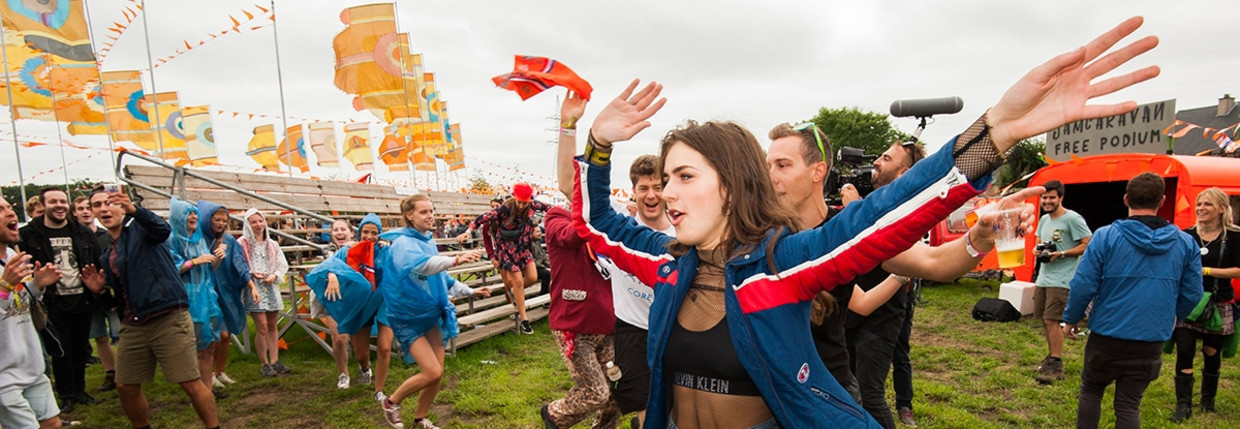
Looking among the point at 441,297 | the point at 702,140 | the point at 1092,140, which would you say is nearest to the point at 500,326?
the point at 441,297

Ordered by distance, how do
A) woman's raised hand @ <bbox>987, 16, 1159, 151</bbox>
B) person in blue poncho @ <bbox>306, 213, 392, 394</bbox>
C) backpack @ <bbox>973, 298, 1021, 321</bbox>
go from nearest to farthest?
1. woman's raised hand @ <bbox>987, 16, 1159, 151</bbox>
2. person in blue poncho @ <bbox>306, 213, 392, 394</bbox>
3. backpack @ <bbox>973, 298, 1021, 321</bbox>

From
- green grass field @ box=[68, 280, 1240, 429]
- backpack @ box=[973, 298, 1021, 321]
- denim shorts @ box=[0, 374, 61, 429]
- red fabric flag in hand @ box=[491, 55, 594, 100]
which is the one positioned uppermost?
red fabric flag in hand @ box=[491, 55, 594, 100]

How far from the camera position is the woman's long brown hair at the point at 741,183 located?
1632mm

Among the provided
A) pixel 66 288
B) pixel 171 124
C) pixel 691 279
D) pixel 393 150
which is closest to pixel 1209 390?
pixel 691 279

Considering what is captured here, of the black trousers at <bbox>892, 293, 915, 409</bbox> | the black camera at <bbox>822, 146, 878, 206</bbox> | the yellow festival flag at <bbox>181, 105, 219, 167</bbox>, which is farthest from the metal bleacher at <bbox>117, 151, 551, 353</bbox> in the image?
the yellow festival flag at <bbox>181, 105, 219, 167</bbox>

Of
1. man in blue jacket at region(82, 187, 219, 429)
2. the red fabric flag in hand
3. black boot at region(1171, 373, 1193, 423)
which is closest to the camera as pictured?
the red fabric flag in hand

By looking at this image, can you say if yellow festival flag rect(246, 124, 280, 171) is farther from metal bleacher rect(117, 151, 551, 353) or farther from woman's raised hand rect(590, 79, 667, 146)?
woman's raised hand rect(590, 79, 667, 146)

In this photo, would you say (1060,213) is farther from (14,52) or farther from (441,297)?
(14,52)

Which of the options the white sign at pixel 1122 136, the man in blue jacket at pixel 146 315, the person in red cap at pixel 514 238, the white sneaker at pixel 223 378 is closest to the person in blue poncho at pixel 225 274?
the white sneaker at pixel 223 378

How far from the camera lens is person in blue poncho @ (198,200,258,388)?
18.8ft

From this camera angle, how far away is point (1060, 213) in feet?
20.6

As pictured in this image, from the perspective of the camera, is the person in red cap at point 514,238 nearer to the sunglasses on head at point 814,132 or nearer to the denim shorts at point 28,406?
the denim shorts at point 28,406

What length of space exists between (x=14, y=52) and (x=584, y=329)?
15539mm

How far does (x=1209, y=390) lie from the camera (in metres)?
4.77
